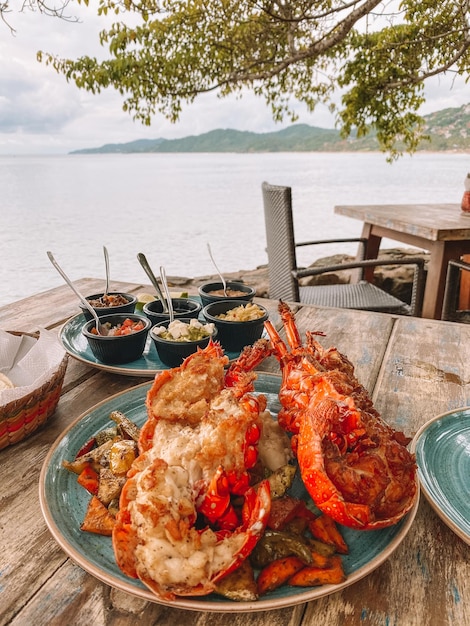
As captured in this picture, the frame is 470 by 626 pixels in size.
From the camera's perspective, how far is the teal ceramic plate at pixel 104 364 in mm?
1561

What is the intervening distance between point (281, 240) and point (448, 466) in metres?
3.25

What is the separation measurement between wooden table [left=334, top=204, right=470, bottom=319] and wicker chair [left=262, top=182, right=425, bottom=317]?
0.19 meters

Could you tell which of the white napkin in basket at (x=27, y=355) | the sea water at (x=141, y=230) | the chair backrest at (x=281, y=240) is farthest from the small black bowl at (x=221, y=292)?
the sea water at (x=141, y=230)

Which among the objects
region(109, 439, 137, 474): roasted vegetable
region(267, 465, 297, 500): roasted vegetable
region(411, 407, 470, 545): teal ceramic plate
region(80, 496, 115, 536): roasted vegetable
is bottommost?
region(411, 407, 470, 545): teal ceramic plate

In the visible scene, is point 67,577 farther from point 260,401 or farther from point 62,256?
point 62,256

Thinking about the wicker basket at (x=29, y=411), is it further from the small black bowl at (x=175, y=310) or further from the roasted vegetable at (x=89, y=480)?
the small black bowl at (x=175, y=310)

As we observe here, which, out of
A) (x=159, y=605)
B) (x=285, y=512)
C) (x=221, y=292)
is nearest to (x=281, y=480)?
(x=285, y=512)

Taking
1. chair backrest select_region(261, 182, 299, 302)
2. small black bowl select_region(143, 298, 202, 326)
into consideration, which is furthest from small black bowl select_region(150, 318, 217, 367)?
chair backrest select_region(261, 182, 299, 302)

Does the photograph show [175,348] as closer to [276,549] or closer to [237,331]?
[237,331]

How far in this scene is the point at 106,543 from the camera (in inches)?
33.7

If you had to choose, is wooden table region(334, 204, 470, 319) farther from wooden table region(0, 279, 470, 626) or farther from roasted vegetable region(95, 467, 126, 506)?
roasted vegetable region(95, 467, 126, 506)

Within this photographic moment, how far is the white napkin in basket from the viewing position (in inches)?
59.2

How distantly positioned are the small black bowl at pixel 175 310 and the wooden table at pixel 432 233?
108 inches

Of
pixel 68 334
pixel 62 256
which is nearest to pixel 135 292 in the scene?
pixel 68 334
